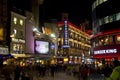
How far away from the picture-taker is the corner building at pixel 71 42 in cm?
10869

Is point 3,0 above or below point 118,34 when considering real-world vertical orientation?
above

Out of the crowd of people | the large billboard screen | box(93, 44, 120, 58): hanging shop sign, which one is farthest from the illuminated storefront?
box(93, 44, 120, 58): hanging shop sign

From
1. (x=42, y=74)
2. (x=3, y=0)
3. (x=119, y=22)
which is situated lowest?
(x=42, y=74)

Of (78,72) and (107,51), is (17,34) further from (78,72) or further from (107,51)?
(78,72)

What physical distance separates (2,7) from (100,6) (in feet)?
68.1

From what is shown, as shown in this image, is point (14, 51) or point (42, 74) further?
point (14, 51)

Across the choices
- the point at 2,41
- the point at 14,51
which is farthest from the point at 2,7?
the point at 14,51

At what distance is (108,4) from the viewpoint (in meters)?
56.0

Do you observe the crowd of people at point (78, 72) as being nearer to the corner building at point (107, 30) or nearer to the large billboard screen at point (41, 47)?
the corner building at point (107, 30)

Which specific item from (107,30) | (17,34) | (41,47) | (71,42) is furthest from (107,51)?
(71,42)

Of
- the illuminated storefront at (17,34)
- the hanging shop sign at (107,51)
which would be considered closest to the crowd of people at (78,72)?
the hanging shop sign at (107,51)

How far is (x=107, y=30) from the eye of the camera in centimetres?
5559

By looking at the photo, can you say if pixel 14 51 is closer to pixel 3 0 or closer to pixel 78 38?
pixel 3 0

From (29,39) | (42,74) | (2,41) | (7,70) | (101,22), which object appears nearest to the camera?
(7,70)
